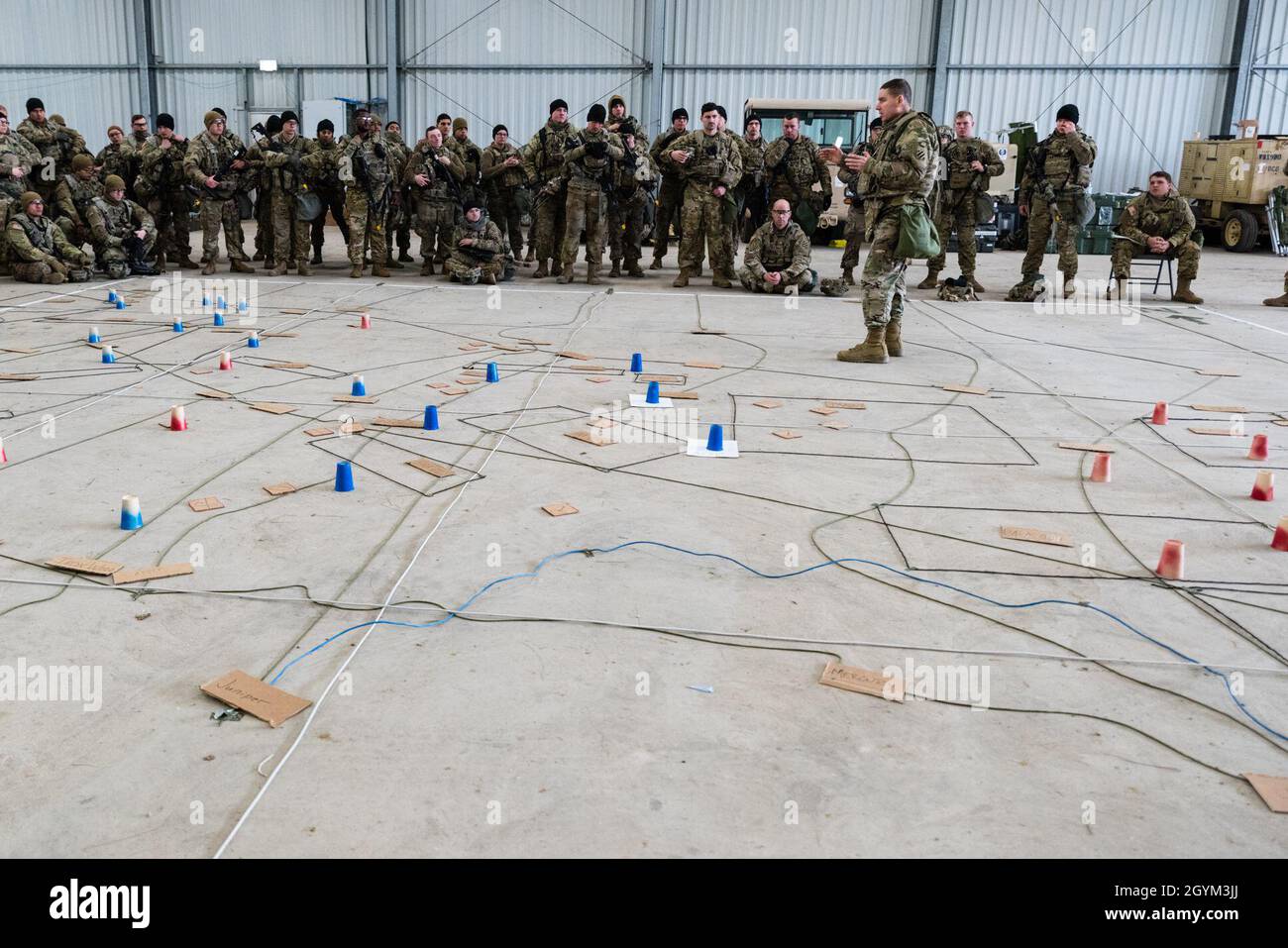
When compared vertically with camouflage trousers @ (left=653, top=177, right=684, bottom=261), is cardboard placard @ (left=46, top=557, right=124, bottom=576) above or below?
below

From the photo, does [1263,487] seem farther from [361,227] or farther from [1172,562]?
[361,227]

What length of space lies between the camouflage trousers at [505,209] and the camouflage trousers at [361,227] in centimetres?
136

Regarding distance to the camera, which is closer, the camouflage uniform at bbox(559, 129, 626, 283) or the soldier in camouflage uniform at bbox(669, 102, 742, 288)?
the camouflage uniform at bbox(559, 129, 626, 283)

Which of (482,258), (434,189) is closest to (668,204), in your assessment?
(482,258)

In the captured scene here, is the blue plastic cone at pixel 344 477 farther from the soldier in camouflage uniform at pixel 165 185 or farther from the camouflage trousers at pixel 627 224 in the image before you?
the soldier in camouflage uniform at pixel 165 185

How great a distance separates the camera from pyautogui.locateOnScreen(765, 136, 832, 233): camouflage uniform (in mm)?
11867

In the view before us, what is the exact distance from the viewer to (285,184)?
11.5 metres

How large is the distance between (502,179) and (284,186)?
2566 mm

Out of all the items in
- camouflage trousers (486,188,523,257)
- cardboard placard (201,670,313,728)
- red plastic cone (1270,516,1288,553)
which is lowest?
cardboard placard (201,670,313,728)

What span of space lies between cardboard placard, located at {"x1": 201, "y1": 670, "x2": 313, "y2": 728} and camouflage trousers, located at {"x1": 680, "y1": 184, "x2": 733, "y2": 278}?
31.4 feet

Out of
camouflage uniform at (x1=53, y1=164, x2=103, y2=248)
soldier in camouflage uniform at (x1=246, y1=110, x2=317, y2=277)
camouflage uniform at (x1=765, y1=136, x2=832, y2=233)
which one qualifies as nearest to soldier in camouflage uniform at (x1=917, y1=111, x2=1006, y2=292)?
camouflage uniform at (x1=765, y1=136, x2=832, y2=233)

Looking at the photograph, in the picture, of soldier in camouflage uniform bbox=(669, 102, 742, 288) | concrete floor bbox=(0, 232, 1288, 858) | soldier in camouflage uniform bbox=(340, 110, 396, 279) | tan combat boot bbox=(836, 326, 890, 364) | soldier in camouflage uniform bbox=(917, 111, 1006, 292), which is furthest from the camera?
soldier in camouflage uniform bbox=(340, 110, 396, 279)

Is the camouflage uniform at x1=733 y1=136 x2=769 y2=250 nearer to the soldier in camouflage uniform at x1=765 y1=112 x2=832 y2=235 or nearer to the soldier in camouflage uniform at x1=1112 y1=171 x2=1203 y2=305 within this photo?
the soldier in camouflage uniform at x1=765 y1=112 x2=832 y2=235
